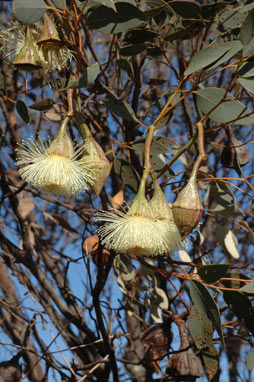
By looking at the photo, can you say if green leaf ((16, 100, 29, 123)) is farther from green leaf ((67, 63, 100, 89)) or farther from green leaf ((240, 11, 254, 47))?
green leaf ((240, 11, 254, 47))

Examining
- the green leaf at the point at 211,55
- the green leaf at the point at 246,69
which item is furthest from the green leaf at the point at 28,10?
the green leaf at the point at 246,69

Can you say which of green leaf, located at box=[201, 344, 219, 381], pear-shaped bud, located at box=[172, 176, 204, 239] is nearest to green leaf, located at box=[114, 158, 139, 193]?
pear-shaped bud, located at box=[172, 176, 204, 239]

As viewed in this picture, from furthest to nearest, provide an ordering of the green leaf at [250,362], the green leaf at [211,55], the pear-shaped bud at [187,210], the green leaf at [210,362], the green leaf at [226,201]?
the green leaf at [226,201] → the green leaf at [210,362] → the green leaf at [250,362] → the green leaf at [211,55] → the pear-shaped bud at [187,210]

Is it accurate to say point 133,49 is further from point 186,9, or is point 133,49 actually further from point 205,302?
point 205,302

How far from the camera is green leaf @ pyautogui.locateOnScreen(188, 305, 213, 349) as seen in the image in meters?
1.17

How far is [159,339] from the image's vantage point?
167cm

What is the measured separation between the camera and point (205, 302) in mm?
1055

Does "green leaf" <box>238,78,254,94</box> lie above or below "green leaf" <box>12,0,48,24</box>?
below

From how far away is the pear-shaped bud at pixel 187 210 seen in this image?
0.94m

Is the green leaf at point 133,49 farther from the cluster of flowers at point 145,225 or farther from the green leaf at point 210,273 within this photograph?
the green leaf at point 210,273

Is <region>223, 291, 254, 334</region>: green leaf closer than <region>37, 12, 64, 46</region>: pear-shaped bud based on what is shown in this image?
No

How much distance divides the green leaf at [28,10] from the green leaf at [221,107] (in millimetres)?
401

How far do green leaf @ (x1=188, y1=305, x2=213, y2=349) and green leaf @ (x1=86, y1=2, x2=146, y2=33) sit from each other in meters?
0.65

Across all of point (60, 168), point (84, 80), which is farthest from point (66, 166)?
point (84, 80)
